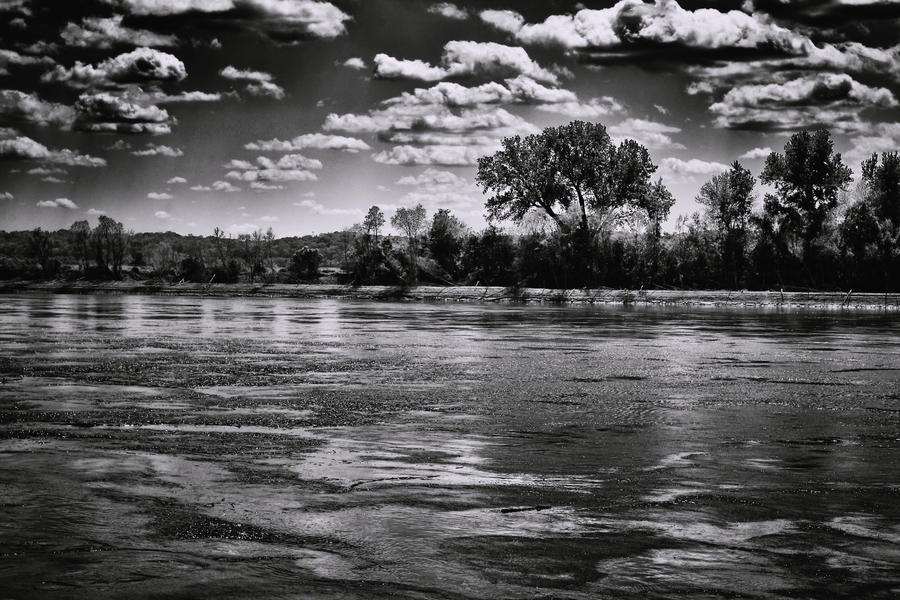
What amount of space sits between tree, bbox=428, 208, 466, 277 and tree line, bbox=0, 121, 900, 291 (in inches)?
6.1

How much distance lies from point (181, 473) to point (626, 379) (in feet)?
47.6

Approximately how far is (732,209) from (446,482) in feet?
323

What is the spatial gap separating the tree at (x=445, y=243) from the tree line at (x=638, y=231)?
0.15 metres

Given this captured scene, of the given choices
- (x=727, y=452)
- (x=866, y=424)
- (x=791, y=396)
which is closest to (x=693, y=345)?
(x=791, y=396)

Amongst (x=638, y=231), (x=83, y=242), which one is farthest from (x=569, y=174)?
(x=83, y=242)

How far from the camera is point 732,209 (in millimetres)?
103625

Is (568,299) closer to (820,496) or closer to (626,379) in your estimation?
(626,379)

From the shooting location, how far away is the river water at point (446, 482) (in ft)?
26.6

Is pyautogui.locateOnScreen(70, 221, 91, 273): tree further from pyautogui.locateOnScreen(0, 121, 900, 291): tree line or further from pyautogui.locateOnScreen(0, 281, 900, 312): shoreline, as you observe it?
pyautogui.locateOnScreen(0, 121, 900, 291): tree line

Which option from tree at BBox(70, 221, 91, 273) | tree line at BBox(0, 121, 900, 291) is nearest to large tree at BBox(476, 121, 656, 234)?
tree line at BBox(0, 121, 900, 291)

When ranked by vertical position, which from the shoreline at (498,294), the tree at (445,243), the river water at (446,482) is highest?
the tree at (445,243)

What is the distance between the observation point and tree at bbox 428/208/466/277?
125m

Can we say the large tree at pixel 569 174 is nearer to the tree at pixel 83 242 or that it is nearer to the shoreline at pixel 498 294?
the shoreline at pixel 498 294

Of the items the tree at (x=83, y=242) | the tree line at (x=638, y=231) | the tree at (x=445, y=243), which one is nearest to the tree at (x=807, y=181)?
the tree line at (x=638, y=231)
